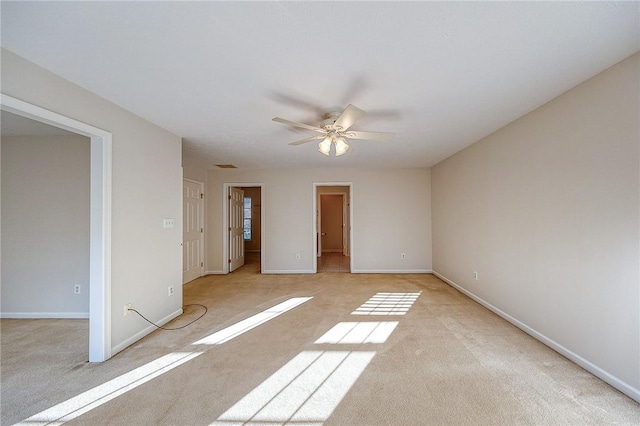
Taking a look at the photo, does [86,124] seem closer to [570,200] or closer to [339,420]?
[339,420]

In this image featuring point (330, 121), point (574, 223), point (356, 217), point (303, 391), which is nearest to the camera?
point (303, 391)

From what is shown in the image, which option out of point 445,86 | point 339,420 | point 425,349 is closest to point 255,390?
point 339,420

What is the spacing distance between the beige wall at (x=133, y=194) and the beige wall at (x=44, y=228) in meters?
1.06

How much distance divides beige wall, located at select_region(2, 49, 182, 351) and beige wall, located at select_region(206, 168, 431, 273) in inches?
88.4

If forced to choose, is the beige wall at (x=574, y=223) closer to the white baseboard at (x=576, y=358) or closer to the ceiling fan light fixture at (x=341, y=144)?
the white baseboard at (x=576, y=358)

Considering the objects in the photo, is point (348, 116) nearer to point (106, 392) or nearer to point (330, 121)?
point (330, 121)

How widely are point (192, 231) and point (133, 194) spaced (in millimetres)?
2495

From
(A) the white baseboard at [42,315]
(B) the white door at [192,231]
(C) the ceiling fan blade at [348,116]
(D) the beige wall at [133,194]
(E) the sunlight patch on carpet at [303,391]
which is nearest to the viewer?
(E) the sunlight patch on carpet at [303,391]

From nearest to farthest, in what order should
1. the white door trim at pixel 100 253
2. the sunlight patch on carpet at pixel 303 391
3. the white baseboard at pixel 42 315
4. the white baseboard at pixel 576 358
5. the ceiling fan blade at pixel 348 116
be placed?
the sunlight patch on carpet at pixel 303 391 < the white baseboard at pixel 576 358 < the ceiling fan blade at pixel 348 116 < the white door trim at pixel 100 253 < the white baseboard at pixel 42 315

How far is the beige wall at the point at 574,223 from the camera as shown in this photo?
66.3 inches

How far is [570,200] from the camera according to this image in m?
2.10

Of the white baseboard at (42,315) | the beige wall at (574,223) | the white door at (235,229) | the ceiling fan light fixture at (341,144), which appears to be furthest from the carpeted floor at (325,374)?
the white door at (235,229)

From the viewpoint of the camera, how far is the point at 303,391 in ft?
5.77

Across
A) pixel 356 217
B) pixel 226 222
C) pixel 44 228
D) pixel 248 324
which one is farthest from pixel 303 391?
pixel 226 222
